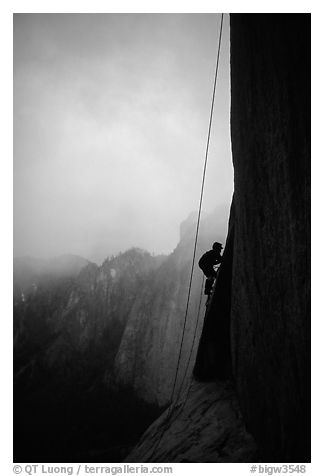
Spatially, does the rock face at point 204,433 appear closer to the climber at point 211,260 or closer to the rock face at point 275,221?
the rock face at point 275,221

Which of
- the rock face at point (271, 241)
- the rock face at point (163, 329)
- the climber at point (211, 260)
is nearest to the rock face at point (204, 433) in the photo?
the rock face at point (271, 241)

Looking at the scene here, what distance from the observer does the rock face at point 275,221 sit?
109 inches

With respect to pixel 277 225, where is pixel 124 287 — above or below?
below

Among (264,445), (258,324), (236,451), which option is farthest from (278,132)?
(236,451)

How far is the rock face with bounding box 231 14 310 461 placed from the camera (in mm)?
2770

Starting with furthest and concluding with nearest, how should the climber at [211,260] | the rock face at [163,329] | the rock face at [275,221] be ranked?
the rock face at [163,329] → the climber at [211,260] → the rock face at [275,221]

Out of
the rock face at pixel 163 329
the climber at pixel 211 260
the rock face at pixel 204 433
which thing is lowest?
the rock face at pixel 163 329

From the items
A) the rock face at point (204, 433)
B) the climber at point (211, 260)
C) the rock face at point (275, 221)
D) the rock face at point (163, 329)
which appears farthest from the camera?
the rock face at point (163, 329)

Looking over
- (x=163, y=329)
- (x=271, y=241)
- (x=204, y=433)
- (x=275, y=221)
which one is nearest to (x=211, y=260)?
(x=204, y=433)

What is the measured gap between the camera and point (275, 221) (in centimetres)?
352

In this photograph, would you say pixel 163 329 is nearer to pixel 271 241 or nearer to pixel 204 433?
pixel 204 433

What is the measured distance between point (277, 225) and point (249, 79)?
2662 mm
